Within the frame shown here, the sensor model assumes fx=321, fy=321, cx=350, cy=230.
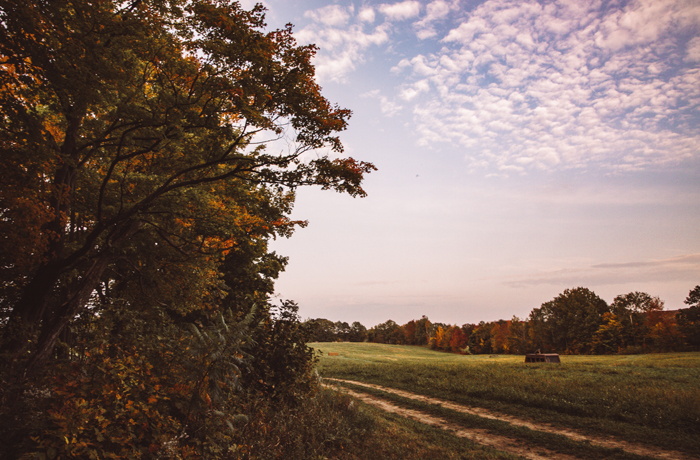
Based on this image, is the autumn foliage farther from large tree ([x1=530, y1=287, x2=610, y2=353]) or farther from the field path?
large tree ([x1=530, y1=287, x2=610, y2=353])

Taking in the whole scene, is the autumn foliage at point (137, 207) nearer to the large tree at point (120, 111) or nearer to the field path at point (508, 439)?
the large tree at point (120, 111)

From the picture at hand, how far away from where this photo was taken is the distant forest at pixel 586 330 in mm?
50000

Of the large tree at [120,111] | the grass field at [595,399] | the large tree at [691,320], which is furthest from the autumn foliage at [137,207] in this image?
the large tree at [691,320]

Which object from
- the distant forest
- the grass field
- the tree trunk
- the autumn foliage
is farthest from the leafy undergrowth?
the distant forest

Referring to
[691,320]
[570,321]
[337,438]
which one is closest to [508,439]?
[337,438]

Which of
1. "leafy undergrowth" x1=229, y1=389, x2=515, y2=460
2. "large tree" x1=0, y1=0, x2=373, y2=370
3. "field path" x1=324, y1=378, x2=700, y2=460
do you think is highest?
"large tree" x1=0, y1=0, x2=373, y2=370

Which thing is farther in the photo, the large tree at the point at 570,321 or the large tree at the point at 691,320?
the large tree at the point at 570,321

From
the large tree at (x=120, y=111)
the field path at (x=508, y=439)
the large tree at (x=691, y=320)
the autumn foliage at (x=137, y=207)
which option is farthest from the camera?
the large tree at (x=691, y=320)

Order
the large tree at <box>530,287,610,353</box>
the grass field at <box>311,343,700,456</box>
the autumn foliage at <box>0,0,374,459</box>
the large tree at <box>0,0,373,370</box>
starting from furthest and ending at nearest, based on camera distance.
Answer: the large tree at <box>530,287,610,353</box>, the grass field at <box>311,343,700,456</box>, the large tree at <box>0,0,373,370</box>, the autumn foliage at <box>0,0,374,459</box>

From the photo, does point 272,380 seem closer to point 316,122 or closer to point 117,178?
point 316,122

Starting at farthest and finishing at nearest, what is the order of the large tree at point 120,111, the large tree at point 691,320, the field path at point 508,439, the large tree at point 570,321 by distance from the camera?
the large tree at point 570,321, the large tree at point 691,320, the field path at point 508,439, the large tree at point 120,111

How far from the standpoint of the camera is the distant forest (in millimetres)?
50000

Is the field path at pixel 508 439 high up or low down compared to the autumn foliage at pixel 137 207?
down

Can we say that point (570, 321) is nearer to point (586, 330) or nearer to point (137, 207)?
point (586, 330)
